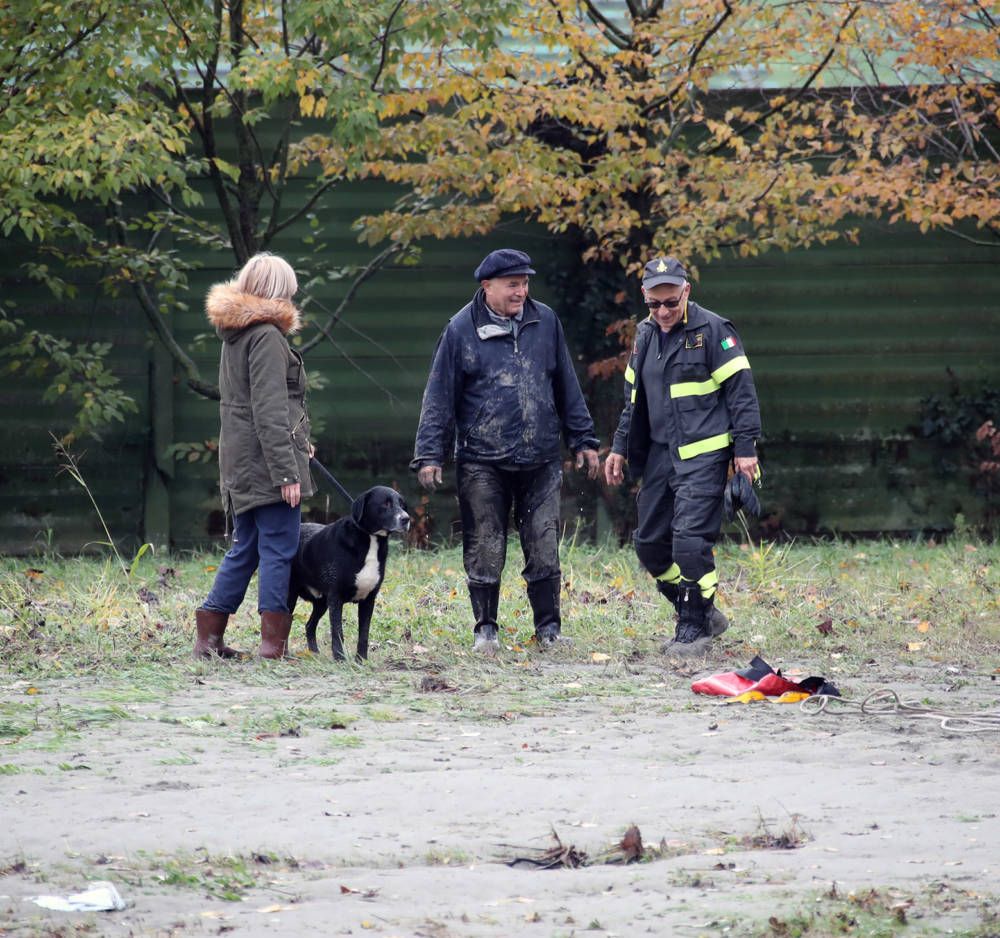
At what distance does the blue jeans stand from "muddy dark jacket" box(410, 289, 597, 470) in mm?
796

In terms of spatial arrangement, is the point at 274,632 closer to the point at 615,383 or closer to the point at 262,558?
the point at 262,558

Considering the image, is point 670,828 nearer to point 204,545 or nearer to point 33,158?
point 33,158

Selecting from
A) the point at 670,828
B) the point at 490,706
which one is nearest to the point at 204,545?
the point at 490,706

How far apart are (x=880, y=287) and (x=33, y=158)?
21.7 feet

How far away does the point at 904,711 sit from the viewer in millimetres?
6137

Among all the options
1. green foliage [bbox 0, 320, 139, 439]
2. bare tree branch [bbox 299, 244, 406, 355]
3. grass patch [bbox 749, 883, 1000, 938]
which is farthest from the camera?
bare tree branch [bbox 299, 244, 406, 355]

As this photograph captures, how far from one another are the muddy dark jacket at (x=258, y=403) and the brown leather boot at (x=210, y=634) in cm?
49

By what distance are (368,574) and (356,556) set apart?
10 centimetres

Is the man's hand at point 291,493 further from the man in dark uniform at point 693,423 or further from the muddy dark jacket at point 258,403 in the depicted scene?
the man in dark uniform at point 693,423

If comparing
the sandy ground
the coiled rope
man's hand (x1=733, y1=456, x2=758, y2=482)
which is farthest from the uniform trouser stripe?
the coiled rope

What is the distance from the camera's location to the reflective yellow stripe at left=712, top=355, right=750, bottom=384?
7.71m

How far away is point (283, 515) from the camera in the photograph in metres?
7.43

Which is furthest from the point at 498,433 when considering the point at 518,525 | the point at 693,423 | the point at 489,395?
the point at 693,423

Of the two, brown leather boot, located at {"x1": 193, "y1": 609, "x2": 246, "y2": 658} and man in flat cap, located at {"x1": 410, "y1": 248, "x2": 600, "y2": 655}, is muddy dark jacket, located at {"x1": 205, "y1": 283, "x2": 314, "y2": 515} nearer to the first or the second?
brown leather boot, located at {"x1": 193, "y1": 609, "x2": 246, "y2": 658}
